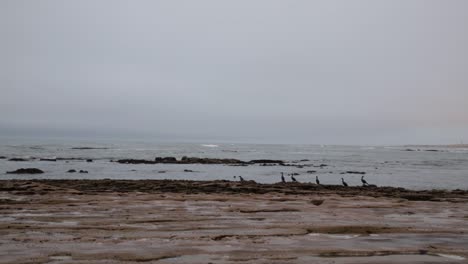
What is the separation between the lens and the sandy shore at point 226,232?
20.4 ft

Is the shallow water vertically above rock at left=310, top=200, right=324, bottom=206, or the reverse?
rock at left=310, top=200, right=324, bottom=206

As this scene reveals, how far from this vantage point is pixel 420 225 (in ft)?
31.9

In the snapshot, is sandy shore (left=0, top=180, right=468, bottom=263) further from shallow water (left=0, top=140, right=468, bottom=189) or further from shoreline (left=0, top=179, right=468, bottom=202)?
shallow water (left=0, top=140, right=468, bottom=189)

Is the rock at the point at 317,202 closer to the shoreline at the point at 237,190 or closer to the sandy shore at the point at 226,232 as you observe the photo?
the sandy shore at the point at 226,232

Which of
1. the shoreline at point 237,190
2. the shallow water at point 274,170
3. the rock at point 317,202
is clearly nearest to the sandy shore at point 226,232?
the rock at point 317,202

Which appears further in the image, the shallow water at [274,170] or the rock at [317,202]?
the shallow water at [274,170]

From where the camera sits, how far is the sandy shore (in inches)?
244

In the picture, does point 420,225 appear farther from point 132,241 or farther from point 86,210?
point 86,210

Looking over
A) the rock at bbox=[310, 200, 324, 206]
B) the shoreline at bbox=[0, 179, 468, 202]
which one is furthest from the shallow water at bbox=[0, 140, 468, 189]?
the rock at bbox=[310, 200, 324, 206]

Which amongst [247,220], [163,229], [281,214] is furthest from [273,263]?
[281,214]

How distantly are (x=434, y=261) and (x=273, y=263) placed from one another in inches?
98.4

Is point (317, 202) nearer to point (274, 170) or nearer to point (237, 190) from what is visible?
point (237, 190)

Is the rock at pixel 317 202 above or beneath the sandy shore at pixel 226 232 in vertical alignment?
beneath

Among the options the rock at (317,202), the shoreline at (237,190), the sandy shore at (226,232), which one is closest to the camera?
the sandy shore at (226,232)
